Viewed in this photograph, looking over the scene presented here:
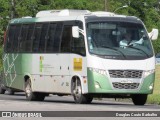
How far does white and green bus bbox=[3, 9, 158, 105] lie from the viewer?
2802 cm

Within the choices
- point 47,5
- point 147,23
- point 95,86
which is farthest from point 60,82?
point 147,23

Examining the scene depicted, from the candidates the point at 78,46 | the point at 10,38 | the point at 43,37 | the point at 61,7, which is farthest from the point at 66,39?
the point at 61,7

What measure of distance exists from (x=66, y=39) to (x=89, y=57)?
1.98 metres

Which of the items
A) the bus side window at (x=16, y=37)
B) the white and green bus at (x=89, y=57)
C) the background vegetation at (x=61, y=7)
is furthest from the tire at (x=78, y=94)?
the background vegetation at (x=61, y=7)

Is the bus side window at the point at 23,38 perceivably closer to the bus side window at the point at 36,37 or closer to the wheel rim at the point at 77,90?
the bus side window at the point at 36,37

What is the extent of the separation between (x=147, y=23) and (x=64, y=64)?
88.7 metres

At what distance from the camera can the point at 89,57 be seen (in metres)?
28.1

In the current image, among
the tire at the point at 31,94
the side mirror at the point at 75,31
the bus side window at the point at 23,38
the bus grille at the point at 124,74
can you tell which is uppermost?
the side mirror at the point at 75,31

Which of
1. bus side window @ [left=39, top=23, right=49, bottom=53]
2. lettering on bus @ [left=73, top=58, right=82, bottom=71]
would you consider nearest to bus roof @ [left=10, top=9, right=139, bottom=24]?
bus side window @ [left=39, top=23, right=49, bottom=53]

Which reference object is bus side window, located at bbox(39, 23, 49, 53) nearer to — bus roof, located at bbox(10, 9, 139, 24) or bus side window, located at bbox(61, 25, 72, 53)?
bus roof, located at bbox(10, 9, 139, 24)

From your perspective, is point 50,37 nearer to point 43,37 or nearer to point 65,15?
point 43,37

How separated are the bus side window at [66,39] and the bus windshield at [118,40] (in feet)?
3.61

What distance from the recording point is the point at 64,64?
1179 inches

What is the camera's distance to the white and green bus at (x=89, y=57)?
28.0 metres
